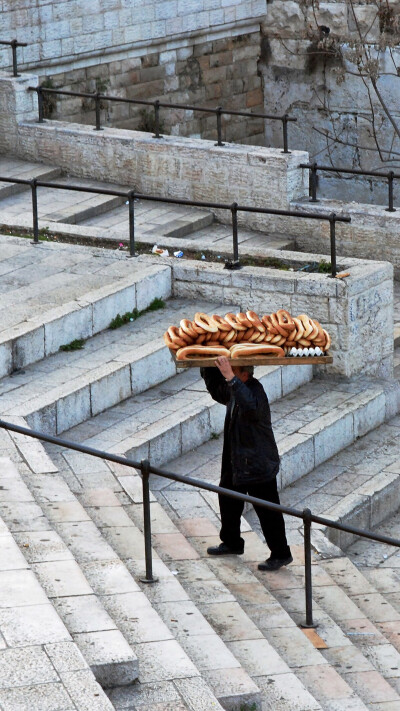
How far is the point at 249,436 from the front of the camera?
7262 millimetres

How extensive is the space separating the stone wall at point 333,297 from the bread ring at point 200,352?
3.33 metres

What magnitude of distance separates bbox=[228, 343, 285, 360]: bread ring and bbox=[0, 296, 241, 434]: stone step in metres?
1.80

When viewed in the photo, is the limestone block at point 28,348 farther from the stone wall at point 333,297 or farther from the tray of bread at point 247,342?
→ the tray of bread at point 247,342

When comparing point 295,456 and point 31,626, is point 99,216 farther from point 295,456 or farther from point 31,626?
point 31,626

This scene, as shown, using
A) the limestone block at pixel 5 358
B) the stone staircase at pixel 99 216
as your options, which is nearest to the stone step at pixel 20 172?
the stone staircase at pixel 99 216

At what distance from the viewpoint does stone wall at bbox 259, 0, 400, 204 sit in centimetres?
1794

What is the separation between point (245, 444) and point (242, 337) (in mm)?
624

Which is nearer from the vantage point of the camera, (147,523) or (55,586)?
(55,586)

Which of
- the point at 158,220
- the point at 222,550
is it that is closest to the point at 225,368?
the point at 222,550

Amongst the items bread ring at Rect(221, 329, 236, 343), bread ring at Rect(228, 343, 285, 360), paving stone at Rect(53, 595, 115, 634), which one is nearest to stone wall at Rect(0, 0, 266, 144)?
bread ring at Rect(221, 329, 236, 343)

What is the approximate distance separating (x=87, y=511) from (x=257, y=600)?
121 centimetres

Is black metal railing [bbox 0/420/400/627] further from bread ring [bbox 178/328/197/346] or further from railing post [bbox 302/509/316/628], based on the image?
bread ring [bbox 178/328/197/346]

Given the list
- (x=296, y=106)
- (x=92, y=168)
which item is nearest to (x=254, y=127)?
(x=296, y=106)

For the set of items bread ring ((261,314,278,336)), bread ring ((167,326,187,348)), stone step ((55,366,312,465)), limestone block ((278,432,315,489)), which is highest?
bread ring ((261,314,278,336))
